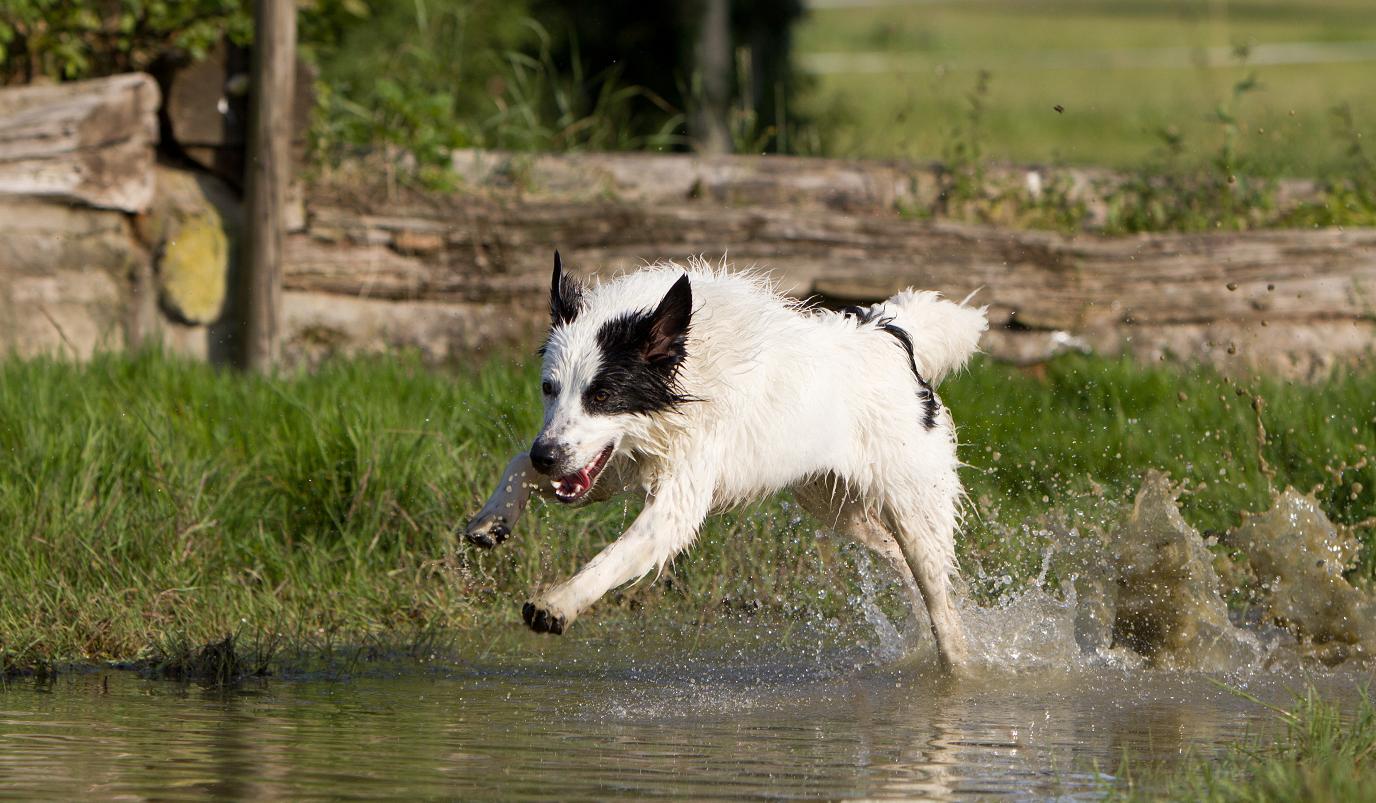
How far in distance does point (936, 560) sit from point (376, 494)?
230 cm

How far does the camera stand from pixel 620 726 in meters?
4.85

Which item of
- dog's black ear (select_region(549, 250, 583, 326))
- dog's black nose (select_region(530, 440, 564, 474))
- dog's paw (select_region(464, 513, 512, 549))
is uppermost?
dog's black ear (select_region(549, 250, 583, 326))

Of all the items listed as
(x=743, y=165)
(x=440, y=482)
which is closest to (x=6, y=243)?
(x=440, y=482)

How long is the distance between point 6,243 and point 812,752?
600 cm

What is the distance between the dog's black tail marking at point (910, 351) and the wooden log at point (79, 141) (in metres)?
4.65

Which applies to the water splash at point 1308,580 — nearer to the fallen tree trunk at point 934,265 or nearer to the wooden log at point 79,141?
the fallen tree trunk at point 934,265

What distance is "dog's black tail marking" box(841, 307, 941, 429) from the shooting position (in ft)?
19.5

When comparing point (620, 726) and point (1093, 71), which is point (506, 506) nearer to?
point (620, 726)

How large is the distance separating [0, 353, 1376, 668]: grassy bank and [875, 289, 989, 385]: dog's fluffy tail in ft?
3.00

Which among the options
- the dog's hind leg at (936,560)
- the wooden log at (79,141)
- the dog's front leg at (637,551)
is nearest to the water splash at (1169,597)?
the dog's hind leg at (936,560)

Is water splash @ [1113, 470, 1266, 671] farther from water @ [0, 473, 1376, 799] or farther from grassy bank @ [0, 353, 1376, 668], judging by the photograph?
grassy bank @ [0, 353, 1376, 668]

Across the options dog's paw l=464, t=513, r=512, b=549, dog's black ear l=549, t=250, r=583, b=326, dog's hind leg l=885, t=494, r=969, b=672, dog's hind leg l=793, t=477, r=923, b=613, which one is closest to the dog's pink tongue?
dog's paw l=464, t=513, r=512, b=549

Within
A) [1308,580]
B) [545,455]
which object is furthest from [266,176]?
[1308,580]

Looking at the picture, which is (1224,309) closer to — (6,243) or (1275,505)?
(1275,505)
